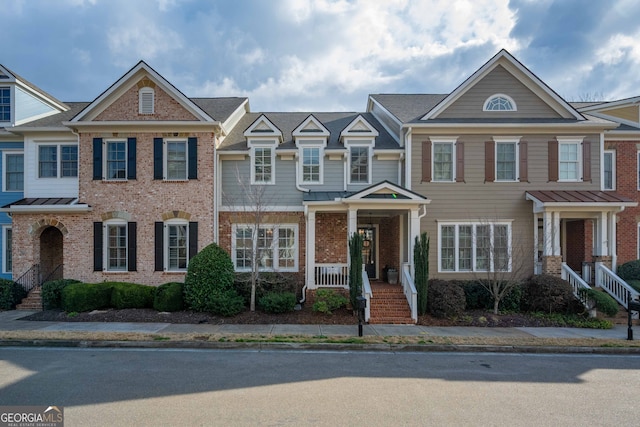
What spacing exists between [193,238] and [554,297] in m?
13.9

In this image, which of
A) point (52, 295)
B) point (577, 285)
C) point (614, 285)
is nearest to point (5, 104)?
point (52, 295)

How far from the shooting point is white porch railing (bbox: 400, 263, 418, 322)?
1237 cm

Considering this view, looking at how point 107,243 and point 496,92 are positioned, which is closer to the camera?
point 107,243

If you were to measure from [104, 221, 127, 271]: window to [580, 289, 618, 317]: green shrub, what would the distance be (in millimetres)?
17757

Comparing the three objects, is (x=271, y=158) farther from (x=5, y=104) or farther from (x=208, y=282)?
(x=5, y=104)

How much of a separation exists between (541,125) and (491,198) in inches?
141

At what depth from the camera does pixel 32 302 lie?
46.3 ft

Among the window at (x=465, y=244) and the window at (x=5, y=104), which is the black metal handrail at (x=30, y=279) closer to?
the window at (x=5, y=104)

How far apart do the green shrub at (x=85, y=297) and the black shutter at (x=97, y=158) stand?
177 inches

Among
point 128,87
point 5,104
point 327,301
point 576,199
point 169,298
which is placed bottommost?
point 327,301

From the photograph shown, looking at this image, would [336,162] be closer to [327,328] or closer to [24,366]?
[327,328]

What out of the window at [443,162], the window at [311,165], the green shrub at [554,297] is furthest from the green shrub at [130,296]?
the green shrub at [554,297]

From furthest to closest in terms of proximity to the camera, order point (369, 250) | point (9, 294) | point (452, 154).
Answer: point (369, 250)
point (452, 154)
point (9, 294)

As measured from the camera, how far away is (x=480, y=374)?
7695mm
